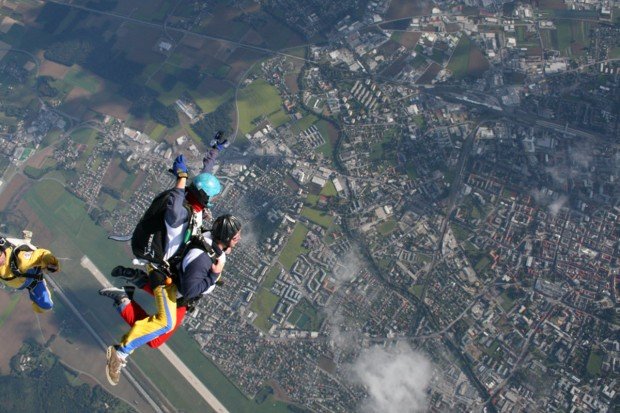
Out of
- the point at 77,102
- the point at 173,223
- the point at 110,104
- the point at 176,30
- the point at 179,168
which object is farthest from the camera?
the point at 176,30

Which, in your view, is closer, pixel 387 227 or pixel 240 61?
pixel 387 227

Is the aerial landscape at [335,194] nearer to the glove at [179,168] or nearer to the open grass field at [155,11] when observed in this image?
the open grass field at [155,11]

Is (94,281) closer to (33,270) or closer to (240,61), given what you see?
(240,61)

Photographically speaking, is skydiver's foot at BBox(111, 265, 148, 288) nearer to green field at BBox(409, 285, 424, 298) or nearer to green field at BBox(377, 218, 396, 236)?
green field at BBox(409, 285, 424, 298)

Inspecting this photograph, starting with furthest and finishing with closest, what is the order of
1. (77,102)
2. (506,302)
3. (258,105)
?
1. (77,102)
2. (258,105)
3. (506,302)

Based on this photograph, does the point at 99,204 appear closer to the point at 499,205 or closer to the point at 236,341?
the point at 236,341

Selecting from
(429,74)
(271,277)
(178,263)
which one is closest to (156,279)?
(178,263)

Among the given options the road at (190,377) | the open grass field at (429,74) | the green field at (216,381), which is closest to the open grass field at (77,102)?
the road at (190,377)
